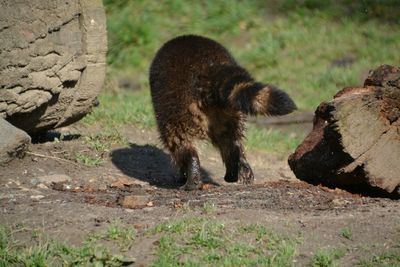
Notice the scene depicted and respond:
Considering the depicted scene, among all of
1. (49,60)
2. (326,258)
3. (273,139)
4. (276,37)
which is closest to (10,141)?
(49,60)

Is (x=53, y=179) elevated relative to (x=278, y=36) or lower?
lower

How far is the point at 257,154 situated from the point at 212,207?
403 centimetres

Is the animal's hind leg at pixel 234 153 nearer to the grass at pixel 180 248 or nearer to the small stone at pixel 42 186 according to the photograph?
the small stone at pixel 42 186

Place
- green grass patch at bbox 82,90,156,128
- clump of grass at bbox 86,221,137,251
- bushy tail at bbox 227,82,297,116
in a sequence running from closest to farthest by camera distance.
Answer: clump of grass at bbox 86,221,137,251, bushy tail at bbox 227,82,297,116, green grass patch at bbox 82,90,156,128

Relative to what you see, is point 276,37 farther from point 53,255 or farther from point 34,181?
point 53,255

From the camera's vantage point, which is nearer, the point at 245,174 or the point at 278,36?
the point at 245,174

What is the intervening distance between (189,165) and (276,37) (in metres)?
6.74

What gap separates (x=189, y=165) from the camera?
23.6 ft

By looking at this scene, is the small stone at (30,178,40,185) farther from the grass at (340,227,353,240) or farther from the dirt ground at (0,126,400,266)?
the grass at (340,227,353,240)

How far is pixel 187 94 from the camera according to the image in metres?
7.13

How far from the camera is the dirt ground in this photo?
5250mm

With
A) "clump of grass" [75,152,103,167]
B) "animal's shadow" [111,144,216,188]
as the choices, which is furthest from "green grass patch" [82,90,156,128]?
"clump of grass" [75,152,103,167]

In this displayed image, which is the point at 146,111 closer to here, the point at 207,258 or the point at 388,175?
the point at 388,175

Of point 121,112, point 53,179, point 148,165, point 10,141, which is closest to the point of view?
point 10,141
